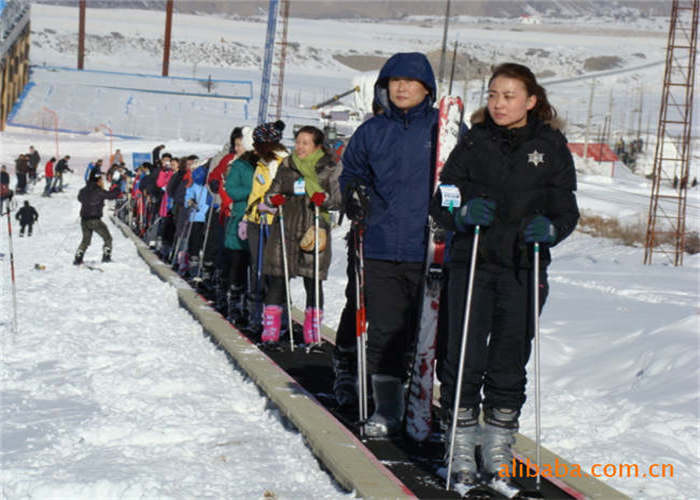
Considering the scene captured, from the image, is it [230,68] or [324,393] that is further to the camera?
[230,68]

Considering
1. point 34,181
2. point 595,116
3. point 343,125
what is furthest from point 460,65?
point 34,181

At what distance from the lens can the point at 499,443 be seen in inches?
171

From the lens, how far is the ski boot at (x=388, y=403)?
5.21m

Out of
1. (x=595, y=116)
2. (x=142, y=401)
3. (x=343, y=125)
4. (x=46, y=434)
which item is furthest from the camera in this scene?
(x=595, y=116)

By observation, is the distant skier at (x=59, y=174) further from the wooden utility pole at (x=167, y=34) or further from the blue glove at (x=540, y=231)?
the wooden utility pole at (x=167, y=34)

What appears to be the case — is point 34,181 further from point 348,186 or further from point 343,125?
point 348,186

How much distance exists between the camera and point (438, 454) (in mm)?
4902

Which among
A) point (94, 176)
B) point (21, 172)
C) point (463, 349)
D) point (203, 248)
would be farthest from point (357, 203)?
point (21, 172)

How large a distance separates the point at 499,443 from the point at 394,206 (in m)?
1.37

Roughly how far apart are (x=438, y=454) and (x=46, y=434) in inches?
81.2

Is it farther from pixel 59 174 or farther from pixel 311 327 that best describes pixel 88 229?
pixel 59 174

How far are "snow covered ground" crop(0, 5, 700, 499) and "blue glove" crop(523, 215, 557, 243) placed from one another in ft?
4.62

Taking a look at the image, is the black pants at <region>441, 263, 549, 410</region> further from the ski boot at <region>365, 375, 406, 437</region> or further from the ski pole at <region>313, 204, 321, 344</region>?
the ski pole at <region>313, 204, 321, 344</region>

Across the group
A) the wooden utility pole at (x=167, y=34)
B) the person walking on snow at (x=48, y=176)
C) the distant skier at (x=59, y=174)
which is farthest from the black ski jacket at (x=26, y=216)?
the wooden utility pole at (x=167, y=34)
